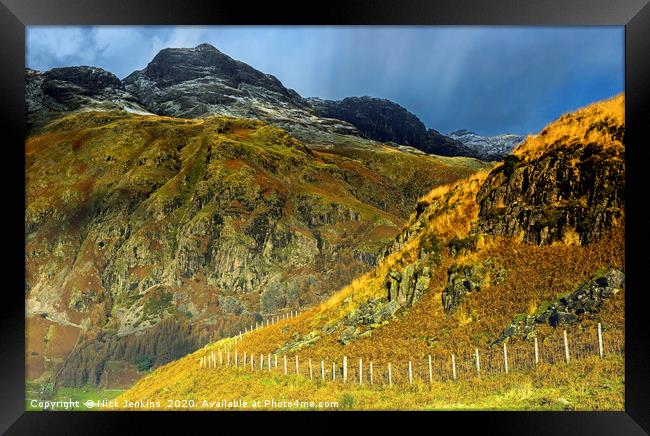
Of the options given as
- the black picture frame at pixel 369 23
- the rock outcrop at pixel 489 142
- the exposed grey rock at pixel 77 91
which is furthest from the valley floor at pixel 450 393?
the rock outcrop at pixel 489 142

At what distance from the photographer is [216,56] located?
1126 inches

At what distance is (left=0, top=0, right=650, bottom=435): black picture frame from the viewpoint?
9172 mm

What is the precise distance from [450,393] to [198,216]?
103ft

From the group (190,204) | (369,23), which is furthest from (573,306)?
(190,204)

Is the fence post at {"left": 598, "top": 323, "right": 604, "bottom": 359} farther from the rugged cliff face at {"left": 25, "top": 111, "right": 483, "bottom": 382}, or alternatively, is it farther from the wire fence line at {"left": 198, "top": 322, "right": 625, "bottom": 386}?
the rugged cliff face at {"left": 25, "top": 111, "right": 483, "bottom": 382}

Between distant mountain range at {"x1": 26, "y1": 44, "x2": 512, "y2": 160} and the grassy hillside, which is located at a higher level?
distant mountain range at {"x1": 26, "y1": 44, "x2": 512, "y2": 160}

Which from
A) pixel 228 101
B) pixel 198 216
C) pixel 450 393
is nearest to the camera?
pixel 450 393

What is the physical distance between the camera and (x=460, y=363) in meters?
11.0

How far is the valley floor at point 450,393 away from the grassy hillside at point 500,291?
0.02 m

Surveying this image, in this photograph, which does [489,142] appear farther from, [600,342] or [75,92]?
[75,92]

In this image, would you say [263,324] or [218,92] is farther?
[218,92]

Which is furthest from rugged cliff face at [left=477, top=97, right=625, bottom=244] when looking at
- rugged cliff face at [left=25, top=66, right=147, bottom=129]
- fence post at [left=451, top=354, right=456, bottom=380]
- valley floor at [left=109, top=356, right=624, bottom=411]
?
rugged cliff face at [left=25, top=66, right=147, bottom=129]

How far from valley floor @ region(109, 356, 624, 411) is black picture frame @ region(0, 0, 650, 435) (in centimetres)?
30

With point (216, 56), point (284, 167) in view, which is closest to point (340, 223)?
point (284, 167)
